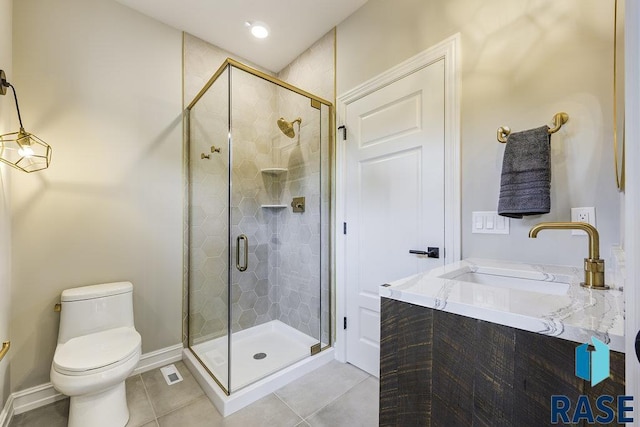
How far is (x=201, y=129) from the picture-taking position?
2.24m

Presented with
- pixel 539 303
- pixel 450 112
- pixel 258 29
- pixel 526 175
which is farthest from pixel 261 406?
pixel 258 29

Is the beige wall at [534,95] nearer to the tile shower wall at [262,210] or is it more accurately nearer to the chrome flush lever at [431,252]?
the chrome flush lever at [431,252]

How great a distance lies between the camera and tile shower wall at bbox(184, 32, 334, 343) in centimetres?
213

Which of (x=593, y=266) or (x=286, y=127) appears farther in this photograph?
(x=286, y=127)

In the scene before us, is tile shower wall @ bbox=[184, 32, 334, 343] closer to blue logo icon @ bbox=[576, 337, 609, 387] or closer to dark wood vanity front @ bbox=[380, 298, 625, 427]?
dark wood vanity front @ bbox=[380, 298, 625, 427]

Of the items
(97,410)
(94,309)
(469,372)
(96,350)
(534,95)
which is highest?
(534,95)

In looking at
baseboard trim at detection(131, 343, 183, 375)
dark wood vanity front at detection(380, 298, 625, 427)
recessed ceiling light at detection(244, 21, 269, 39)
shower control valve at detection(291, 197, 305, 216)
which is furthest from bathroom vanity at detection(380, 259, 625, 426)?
recessed ceiling light at detection(244, 21, 269, 39)

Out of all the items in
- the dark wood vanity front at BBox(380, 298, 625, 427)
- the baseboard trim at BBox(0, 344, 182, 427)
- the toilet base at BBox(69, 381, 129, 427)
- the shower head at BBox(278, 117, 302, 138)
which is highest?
the shower head at BBox(278, 117, 302, 138)

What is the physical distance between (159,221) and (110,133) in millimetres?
744

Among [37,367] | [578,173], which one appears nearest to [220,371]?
[37,367]

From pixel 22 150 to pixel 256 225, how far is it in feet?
5.01

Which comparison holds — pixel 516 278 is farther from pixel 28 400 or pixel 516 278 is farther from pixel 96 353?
pixel 28 400

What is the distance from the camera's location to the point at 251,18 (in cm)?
223

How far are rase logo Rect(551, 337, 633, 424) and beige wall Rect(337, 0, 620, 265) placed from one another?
2.82 feet
